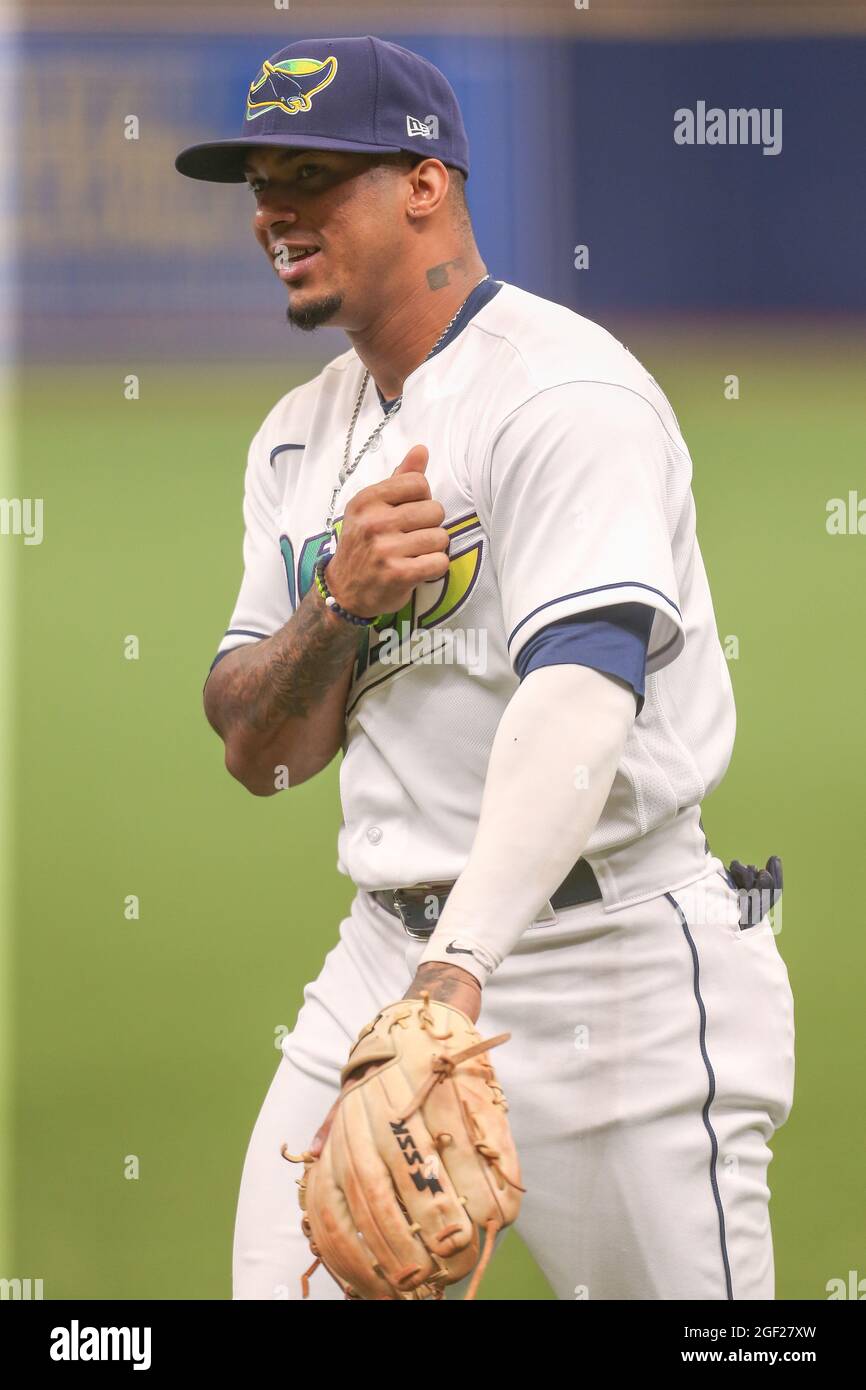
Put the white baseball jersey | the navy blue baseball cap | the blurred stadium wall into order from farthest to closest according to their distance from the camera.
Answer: the blurred stadium wall → the navy blue baseball cap → the white baseball jersey

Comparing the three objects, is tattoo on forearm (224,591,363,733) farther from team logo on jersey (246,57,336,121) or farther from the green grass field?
the green grass field

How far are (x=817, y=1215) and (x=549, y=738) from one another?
1602 millimetres

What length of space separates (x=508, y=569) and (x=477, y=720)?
0.61 feet

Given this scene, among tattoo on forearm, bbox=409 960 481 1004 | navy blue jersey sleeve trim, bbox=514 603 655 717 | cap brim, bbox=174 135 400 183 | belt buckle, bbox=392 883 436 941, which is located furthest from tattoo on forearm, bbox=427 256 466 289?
tattoo on forearm, bbox=409 960 481 1004

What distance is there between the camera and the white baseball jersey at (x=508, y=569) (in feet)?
4.06

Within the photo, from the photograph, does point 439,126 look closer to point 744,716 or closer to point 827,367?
point 744,716

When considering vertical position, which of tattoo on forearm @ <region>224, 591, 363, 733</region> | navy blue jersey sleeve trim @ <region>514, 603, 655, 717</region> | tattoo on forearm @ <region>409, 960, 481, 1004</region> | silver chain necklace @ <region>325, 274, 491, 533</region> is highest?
silver chain necklace @ <region>325, 274, 491, 533</region>

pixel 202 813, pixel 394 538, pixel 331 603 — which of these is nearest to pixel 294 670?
pixel 331 603

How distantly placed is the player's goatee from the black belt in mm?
541

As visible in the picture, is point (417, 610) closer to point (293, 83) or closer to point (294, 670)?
point (294, 670)

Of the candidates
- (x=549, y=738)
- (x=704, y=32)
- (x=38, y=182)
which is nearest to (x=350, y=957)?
(x=549, y=738)

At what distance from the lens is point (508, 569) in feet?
4.19

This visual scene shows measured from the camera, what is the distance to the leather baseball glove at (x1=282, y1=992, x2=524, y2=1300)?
1125mm

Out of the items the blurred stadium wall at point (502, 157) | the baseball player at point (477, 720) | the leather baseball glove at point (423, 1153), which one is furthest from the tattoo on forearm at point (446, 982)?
the blurred stadium wall at point (502, 157)
